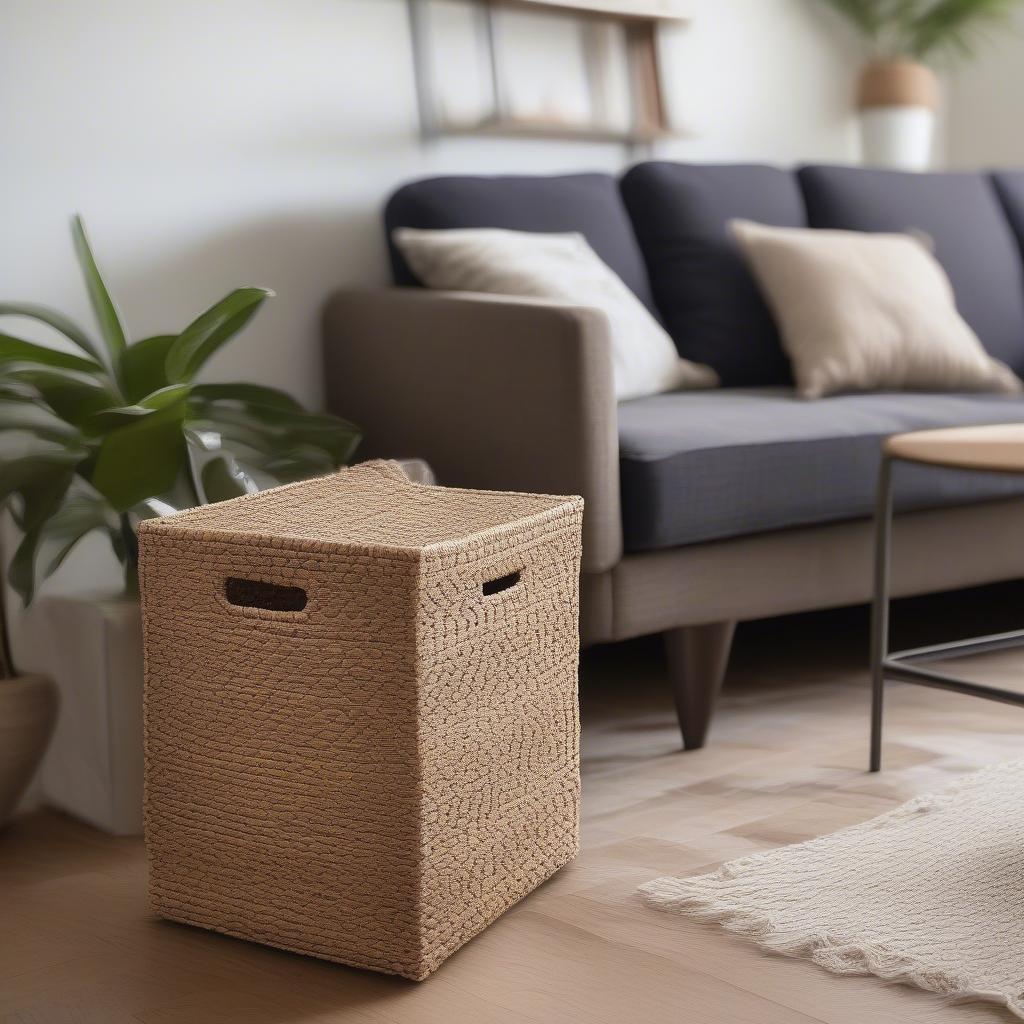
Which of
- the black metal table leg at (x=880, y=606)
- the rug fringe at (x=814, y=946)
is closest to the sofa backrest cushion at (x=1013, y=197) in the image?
the black metal table leg at (x=880, y=606)

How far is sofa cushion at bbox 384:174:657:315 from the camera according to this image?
2.75m

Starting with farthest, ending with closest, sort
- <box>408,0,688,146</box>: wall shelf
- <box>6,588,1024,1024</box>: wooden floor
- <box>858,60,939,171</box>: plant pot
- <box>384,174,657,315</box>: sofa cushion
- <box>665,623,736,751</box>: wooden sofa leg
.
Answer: <box>858,60,939,171</box>: plant pot
<box>408,0,688,146</box>: wall shelf
<box>384,174,657,315</box>: sofa cushion
<box>665,623,736,751</box>: wooden sofa leg
<box>6,588,1024,1024</box>: wooden floor

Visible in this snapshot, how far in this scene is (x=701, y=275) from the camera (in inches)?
119

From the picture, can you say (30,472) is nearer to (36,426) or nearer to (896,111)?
(36,426)

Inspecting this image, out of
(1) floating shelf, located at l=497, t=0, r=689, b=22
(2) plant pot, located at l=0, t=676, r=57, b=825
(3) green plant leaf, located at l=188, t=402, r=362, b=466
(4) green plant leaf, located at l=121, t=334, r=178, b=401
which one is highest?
(1) floating shelf, located at l=497, t=0, r=689, b=22

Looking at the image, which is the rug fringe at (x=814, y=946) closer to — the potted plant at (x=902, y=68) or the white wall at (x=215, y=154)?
the white wall at (x=215, y=154)

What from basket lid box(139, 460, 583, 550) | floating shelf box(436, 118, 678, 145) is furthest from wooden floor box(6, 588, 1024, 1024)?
floating shelf box(436, 118, 678, 145)

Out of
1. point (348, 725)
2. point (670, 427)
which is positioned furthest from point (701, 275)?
point (348, 725)

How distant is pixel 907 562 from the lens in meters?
2.52

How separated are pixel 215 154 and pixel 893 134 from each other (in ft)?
6.18

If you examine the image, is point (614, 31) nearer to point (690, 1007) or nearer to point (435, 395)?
point (435, 395)

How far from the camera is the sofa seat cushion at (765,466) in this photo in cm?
221

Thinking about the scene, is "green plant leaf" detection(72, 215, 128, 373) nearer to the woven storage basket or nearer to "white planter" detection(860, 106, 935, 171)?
the woven storage basket

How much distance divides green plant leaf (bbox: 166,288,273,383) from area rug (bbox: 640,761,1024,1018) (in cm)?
92
